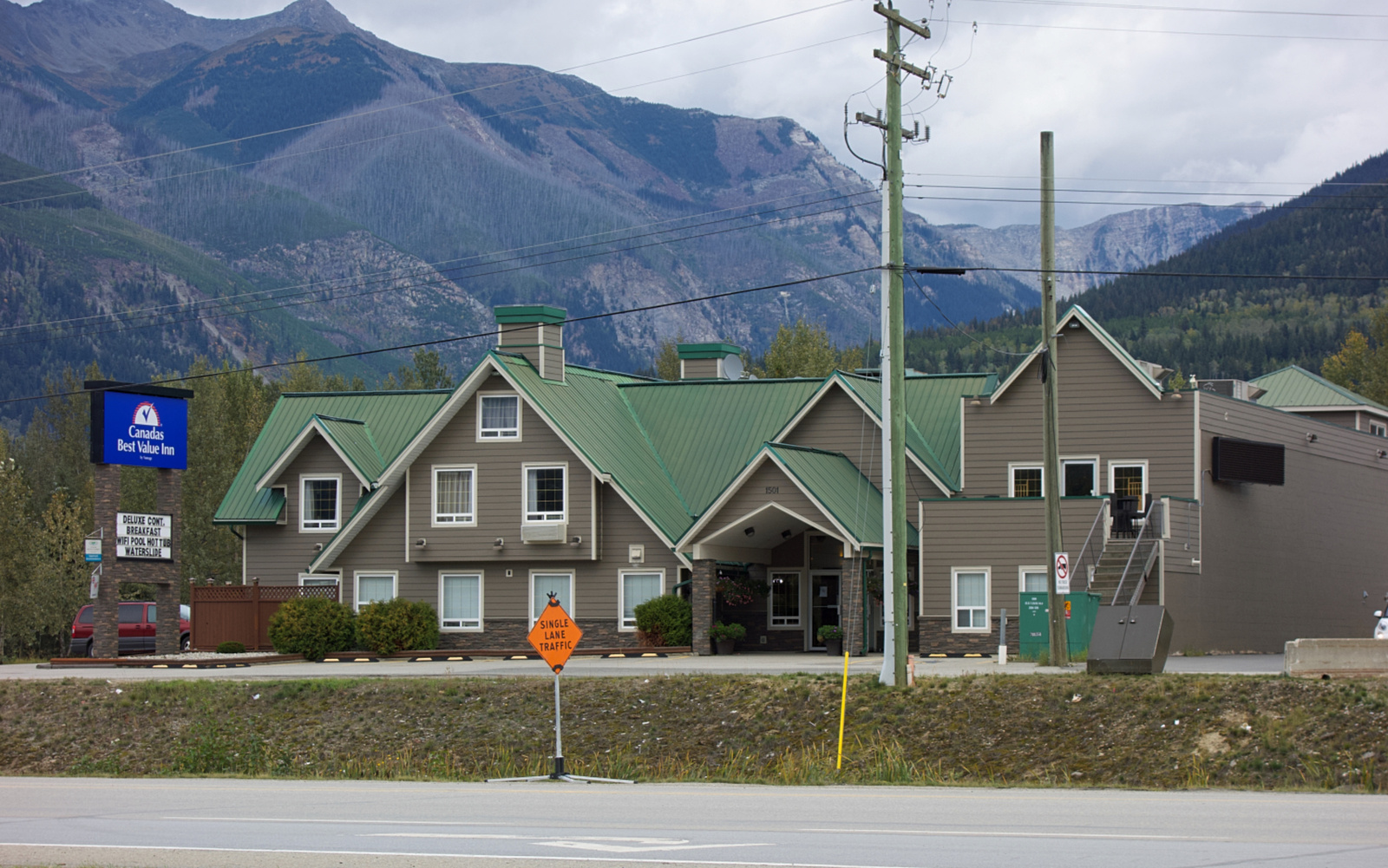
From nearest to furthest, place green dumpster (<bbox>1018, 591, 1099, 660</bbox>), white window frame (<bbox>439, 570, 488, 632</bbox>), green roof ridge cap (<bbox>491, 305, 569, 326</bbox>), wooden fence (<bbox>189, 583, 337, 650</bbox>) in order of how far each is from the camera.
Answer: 1. green dumpster (<bbox>1018, 591, 1099, 660</bbox>)
2. white window frame (<bbox>439, 570, 488, 632</bbox>)
3. green roof ridge cap (<bbox>491, 305, 569, 326</bbox>)
4. wooden fence (<bbox>189, 583, 337, 650</bbox>)

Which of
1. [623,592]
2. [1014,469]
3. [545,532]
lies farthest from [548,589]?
[1014,469]

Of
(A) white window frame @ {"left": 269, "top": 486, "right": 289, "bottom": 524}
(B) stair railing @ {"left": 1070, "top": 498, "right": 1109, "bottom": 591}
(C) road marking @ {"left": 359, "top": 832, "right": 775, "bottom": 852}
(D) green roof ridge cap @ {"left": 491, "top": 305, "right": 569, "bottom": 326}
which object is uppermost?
(D) green roof ridge cap @ {"left": 491, "top": 305, "right": 569, "bottom": 326}

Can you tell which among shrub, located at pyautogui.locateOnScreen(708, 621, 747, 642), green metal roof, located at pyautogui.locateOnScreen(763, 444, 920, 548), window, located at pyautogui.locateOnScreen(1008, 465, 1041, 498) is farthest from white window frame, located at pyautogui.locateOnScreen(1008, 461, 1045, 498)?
shrub, located at pyautogui.locateOnScreen(708, 621, 747, 642)

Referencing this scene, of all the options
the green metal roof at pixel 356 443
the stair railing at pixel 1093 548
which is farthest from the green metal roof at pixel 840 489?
the green metal roof at pixel 356 443

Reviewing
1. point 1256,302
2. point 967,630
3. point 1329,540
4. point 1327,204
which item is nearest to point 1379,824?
point 967,630

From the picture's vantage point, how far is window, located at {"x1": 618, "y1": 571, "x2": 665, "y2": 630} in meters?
45.1

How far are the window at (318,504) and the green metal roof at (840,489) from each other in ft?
49.9

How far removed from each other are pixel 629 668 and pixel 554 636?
13014mm

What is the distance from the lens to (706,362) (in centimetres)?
5359

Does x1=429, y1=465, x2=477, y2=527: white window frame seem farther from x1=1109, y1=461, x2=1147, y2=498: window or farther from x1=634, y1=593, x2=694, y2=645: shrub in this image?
x1=1109, y1=461, x2=1147, y2=498: window

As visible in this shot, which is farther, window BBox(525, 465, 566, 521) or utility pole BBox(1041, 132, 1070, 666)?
window BBox(525, 465, 566, 521)

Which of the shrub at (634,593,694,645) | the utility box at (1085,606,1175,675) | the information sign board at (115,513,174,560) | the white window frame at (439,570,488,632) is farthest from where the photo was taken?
the white window frame at (439,570,488,632)

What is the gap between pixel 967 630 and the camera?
135 ft

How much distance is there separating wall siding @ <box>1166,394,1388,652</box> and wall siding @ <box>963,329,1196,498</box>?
800 millimetres
